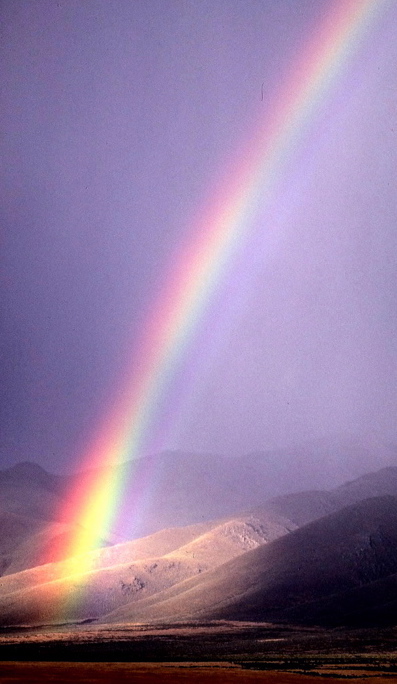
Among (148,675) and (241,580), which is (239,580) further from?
(148,675)

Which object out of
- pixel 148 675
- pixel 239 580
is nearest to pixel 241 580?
pixel 239 580

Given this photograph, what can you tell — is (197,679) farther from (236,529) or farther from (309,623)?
(236,529)

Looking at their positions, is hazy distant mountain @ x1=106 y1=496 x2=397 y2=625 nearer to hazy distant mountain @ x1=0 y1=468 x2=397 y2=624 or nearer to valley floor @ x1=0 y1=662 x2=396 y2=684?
hazy distant mountain @ x1=0 y1=468 x2=397 y2=624

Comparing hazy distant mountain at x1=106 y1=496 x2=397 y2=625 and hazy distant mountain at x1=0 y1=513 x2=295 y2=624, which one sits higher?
hazy distant mountain at x1=0 y1=513 x2=295 y2=624

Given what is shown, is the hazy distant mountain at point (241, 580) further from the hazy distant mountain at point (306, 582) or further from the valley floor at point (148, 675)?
the valley floor at point (148, 675)

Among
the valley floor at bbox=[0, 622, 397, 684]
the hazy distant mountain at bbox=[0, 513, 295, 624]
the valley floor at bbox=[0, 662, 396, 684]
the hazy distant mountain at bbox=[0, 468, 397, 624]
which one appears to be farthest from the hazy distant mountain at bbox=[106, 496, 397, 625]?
the valley floor at bbox=[0, 662, 396, 684]

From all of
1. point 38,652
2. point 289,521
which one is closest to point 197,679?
point 38,652

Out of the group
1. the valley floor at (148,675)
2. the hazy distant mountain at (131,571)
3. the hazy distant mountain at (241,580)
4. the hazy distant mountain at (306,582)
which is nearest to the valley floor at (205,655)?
the valley floor at (148,675)
